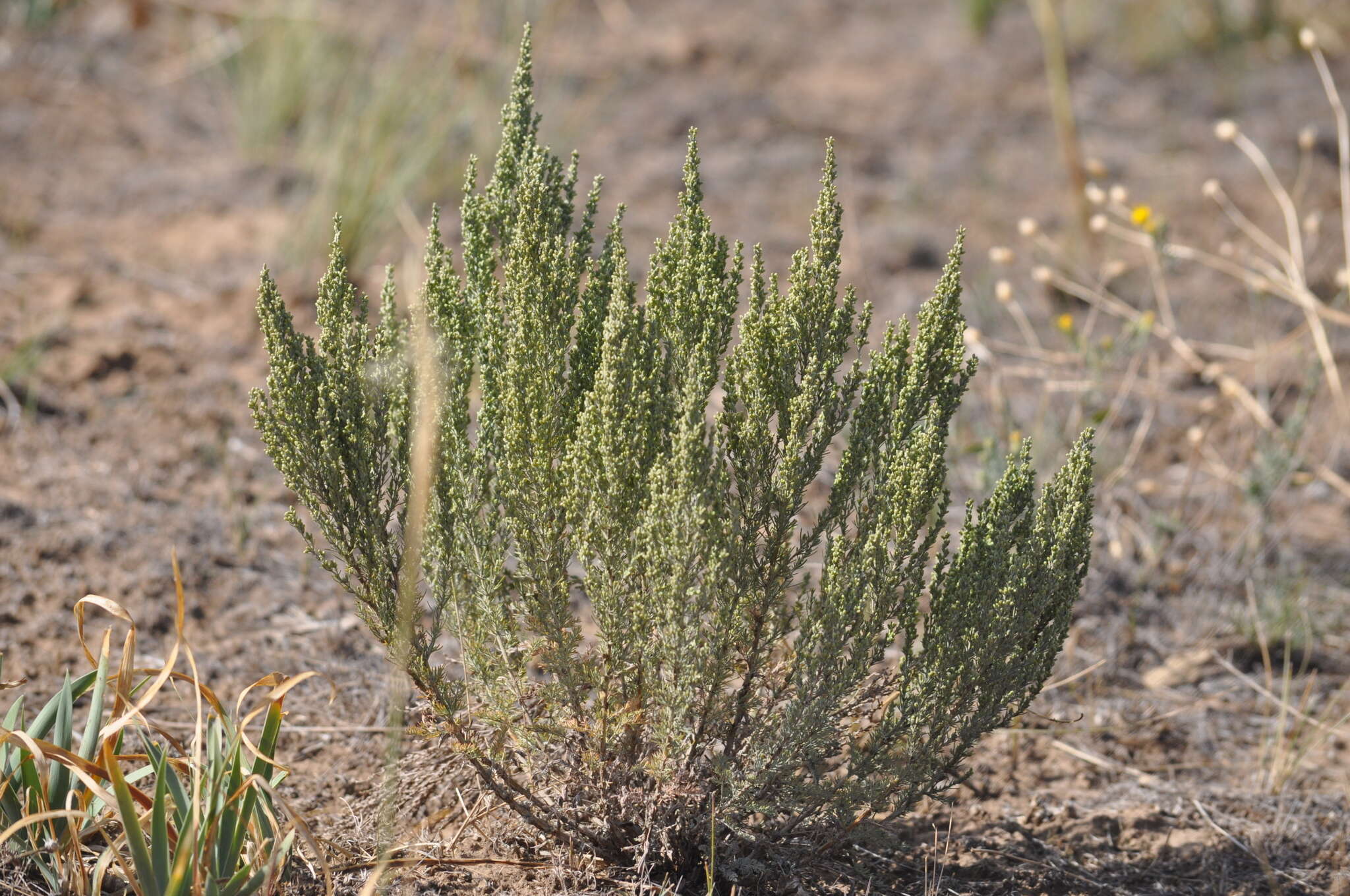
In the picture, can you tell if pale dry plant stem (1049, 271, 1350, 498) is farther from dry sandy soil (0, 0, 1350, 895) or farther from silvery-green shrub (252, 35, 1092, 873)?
silvery-green shrub (252, 35, 1092, 873)

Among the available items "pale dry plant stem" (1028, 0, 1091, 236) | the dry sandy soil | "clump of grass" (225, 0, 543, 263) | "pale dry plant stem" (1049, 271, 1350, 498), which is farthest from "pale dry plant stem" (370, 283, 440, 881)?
"pale dry plant stem" (1028, 0, 1091, 236)

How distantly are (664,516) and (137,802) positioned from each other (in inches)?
41.1

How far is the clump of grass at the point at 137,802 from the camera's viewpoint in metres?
1.73

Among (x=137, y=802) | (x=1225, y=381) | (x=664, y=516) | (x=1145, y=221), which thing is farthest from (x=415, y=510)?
(x=1225, y=381)

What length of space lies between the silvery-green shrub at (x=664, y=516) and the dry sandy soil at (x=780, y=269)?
0.22 metres

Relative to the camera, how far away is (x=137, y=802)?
2033 millimetres

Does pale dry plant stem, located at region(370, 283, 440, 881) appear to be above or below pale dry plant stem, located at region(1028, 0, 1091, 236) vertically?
below

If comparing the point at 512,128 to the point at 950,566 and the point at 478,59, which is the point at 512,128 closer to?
the point at 950,566

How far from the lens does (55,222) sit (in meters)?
4.91

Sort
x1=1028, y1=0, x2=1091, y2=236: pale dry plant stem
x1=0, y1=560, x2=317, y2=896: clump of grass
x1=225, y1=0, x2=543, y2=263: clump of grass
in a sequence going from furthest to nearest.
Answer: x1=225, y1=0, x2=543, y2=263: clump of grass → x1=1028, y1=0, x2=1091, y2=236: pale dry plant stem → x1=0, y1=560, x2=317, y2=896: clump of grass

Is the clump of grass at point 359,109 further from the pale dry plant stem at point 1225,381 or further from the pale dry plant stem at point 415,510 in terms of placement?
the pale dry plant stem at point 415,510

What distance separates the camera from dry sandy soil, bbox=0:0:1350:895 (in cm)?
250

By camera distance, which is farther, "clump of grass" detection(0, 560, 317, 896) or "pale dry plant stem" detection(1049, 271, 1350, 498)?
"pale dry plant stem" detection(1049, 271, 1350, 498)

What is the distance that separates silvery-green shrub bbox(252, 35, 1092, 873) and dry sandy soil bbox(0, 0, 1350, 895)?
22 cm
